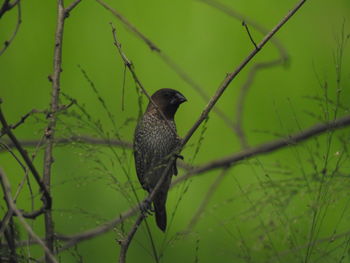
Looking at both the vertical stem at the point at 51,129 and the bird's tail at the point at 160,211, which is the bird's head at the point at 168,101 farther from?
the vertical stem at the point at 51,129

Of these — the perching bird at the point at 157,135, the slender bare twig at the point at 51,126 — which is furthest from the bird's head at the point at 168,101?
the slender bare twig at the point at 51,126

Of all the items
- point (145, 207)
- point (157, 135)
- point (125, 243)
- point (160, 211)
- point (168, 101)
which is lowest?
point (125, 243)

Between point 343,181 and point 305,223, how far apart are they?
0.24m

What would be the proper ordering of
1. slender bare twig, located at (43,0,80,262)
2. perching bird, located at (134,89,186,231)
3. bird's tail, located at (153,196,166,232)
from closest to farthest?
slender bare twig, located at (43,0,80,262)
perching bird, located at (134,89,186,231)
bird's tail, located at (153,196,166,232)

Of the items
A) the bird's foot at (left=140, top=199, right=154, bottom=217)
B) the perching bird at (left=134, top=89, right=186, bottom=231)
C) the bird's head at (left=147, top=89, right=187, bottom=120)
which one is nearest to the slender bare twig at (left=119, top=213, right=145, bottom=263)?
the bird's foot at (left=140, top=199, right=154, bottom=217)

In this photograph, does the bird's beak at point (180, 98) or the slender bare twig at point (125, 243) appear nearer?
the slender bare twig at point (125, 243)

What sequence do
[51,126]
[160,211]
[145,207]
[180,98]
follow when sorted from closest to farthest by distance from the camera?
[51,126], [145,207], [180,98], [160,211]

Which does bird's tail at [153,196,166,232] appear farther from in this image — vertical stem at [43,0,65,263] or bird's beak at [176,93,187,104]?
vertical stem at [43,0,65,263]

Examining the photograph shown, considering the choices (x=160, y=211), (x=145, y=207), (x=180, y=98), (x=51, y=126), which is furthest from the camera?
(x=160, y=211)

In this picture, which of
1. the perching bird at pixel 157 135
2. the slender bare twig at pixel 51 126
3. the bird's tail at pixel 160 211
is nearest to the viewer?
the slender bare twig at pixel 51 126

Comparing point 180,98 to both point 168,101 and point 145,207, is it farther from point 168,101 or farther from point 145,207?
point 145,207

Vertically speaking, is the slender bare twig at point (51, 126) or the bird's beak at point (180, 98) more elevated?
the bird's beak at point (180, 98)

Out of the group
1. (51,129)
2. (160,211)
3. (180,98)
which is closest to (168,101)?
(180,98)

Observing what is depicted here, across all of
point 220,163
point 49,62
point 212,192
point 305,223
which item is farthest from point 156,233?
point 305,223
